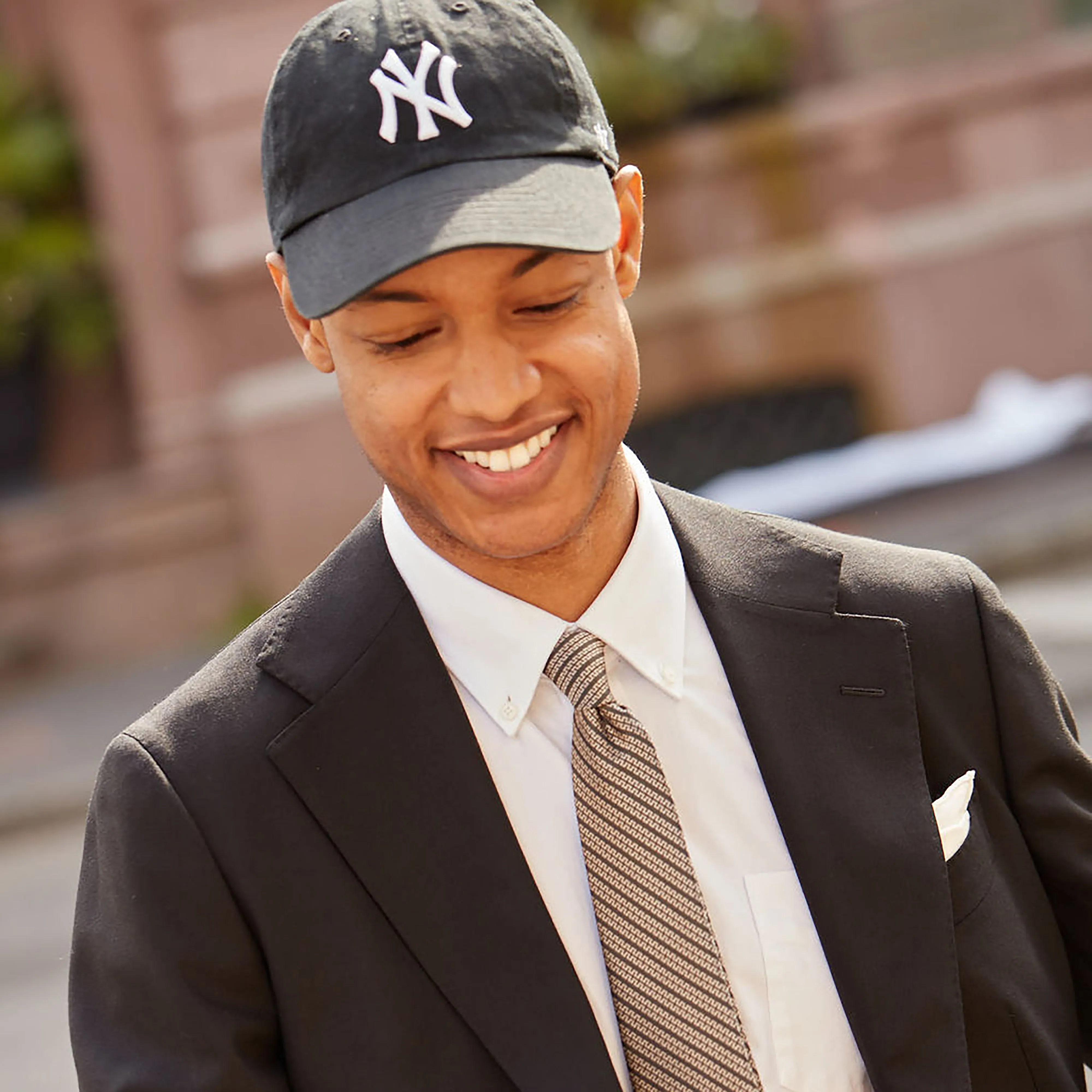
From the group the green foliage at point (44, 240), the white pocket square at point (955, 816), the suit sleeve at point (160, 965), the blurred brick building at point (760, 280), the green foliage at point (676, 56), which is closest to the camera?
the suit sleeve at point (160, 965)

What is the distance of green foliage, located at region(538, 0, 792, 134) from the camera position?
12.0 metres

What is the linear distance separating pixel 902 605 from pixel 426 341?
688mm

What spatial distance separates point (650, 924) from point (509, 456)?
56cm

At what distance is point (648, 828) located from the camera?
201 cm

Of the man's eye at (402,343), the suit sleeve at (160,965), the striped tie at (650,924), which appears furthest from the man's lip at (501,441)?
the suit sleeve at (160,965)

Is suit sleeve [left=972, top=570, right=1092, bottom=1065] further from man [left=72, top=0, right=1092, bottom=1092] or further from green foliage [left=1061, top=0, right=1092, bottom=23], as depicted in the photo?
green foliage [left=1061, top=0, right=1092, bottom=23]

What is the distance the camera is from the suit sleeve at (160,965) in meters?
1.83

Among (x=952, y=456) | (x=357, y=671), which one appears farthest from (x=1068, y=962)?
(x=952, y=456)

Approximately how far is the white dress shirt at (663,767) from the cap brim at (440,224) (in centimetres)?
39

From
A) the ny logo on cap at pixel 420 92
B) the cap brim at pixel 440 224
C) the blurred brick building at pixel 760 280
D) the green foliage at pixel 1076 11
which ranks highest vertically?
the green foliage at pixel 1076 11

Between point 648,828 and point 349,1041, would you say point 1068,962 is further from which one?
point 349,1041

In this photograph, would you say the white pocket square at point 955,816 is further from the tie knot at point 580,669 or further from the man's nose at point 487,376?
the man's nose at point 487,376

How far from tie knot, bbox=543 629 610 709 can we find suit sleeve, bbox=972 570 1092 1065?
1.58ft

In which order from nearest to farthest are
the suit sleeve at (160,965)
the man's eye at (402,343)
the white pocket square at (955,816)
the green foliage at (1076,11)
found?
the suit sleeve at (160,965) < the man's eye at (402,343) < the white pocket square at (955,816) < the green foliage at (1076,11)
